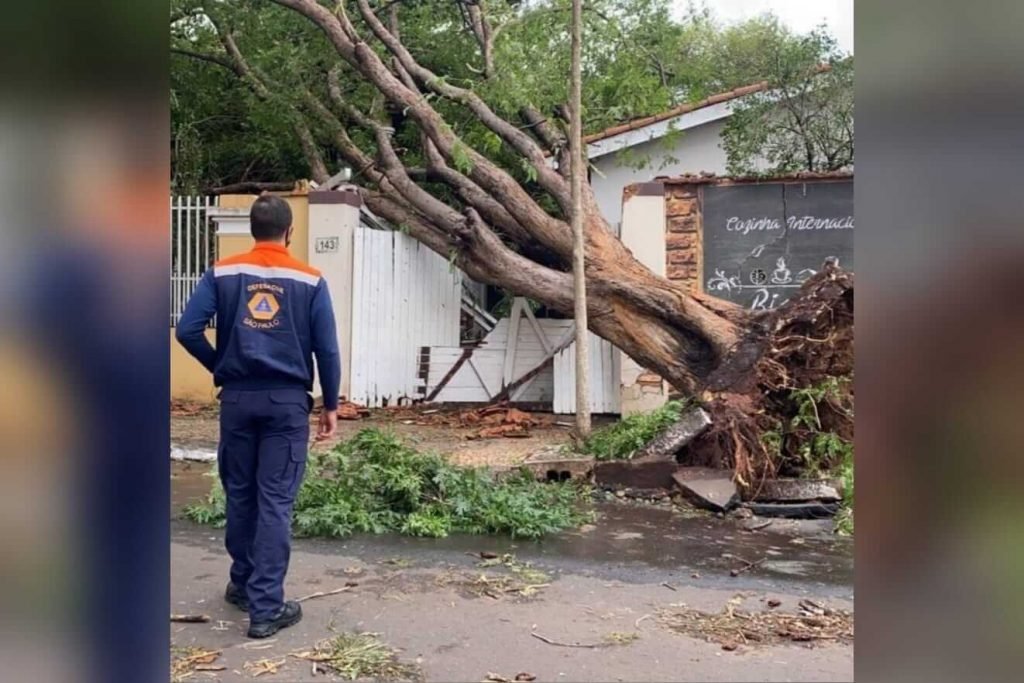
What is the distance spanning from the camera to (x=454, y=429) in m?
10.2

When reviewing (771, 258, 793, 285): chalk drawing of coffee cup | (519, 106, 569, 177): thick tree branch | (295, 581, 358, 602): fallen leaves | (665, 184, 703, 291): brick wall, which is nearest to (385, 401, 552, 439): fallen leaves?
(665, 184, 703, 291): brick wall

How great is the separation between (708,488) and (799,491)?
2.17 ft

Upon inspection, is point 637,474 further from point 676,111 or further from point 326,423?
point 676,111

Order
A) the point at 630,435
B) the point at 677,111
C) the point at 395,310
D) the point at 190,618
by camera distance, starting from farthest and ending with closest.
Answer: the point at 677,111 < the point at 395,310 < the point at 630,435 < the point at 190,618

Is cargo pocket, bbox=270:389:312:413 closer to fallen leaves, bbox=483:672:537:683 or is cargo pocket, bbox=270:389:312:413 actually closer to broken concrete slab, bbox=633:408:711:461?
fallen leaves, bbox=483:672:537:683

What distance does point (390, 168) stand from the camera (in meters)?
12.0

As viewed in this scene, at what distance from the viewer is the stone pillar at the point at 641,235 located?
1043 centimetres

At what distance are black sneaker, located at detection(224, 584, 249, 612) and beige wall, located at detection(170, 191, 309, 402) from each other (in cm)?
734

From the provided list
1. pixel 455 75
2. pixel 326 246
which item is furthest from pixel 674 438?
pixel 455 75

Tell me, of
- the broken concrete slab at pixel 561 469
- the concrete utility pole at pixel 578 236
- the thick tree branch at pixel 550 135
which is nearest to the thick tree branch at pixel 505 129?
the thick tree branch at pixel 550 135

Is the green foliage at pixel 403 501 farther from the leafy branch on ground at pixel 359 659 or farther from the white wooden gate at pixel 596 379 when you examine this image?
the white wooden gate at pixel 596 379

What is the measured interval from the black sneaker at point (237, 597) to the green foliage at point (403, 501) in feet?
4.26
